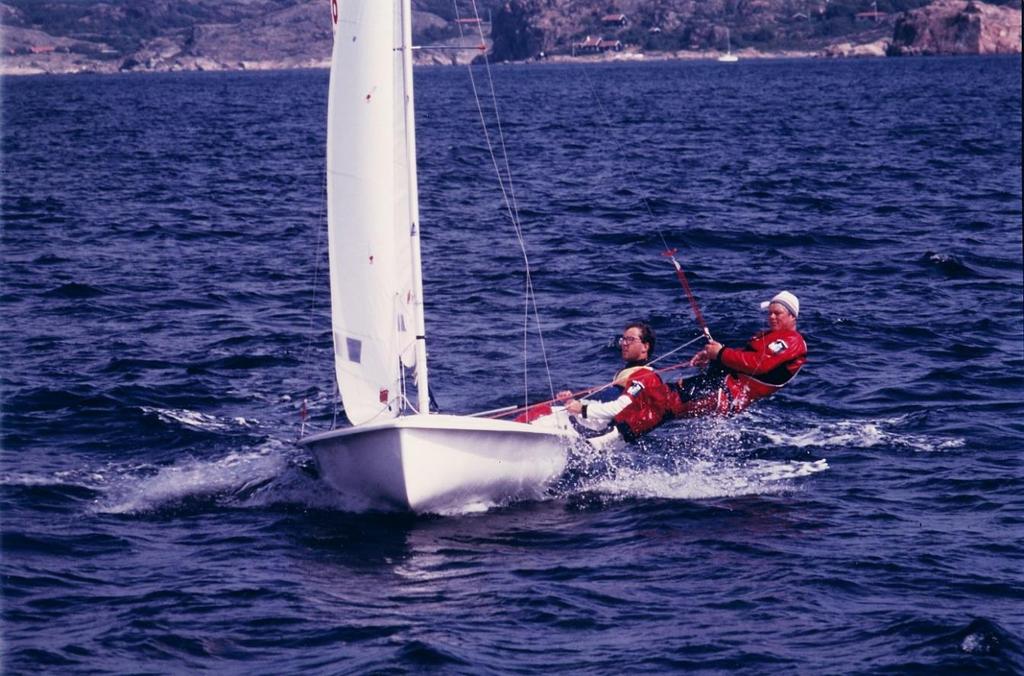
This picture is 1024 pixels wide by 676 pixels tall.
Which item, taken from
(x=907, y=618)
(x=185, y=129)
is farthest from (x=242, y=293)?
(x=185, y=129)

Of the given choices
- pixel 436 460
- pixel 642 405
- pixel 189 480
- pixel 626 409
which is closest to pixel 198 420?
pixel 189 480

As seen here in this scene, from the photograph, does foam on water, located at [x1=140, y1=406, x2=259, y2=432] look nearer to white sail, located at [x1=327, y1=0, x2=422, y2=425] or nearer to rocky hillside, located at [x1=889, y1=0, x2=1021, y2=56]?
white sail, located at [x1=327, y1=0, x2=422, y2=425]

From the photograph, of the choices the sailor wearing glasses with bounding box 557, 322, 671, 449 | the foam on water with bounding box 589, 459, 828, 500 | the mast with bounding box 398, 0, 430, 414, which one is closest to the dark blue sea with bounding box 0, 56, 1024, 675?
the foam on water with bounding box 589, 459, 828, 500

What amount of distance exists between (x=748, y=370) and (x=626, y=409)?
1281mm

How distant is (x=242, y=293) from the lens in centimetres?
2223

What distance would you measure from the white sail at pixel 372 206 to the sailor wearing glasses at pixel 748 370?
2791mm

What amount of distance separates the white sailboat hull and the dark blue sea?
24 centimetres

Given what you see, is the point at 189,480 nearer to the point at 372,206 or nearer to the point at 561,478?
the point at 372,206

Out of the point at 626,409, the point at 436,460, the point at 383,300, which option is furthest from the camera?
the point at 626,409

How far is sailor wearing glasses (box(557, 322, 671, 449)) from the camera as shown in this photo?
42.4 ft

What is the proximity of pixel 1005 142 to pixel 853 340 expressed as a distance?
3070 centimetres

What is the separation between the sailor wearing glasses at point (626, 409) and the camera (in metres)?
12.9

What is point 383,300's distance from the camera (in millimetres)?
12055

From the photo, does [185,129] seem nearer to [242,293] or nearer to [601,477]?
[242,293]
